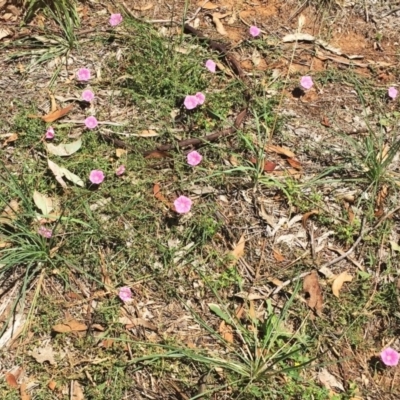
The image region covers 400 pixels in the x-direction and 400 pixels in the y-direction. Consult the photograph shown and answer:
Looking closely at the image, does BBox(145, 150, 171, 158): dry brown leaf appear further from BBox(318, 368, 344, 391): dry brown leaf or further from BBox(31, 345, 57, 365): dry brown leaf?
BBox(318, 368, 344, 391): dry brown leaf

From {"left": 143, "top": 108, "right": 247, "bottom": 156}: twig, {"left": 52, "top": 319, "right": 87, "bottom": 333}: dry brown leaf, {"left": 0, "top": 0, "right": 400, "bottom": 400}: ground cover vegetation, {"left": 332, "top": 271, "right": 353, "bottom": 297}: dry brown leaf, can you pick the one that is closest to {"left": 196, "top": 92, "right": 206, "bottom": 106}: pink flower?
{"left": 0, "top": 0, "right": 400, "bottom": 400}: ground cover vegetation

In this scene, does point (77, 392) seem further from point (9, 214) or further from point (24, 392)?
point (9, 214)

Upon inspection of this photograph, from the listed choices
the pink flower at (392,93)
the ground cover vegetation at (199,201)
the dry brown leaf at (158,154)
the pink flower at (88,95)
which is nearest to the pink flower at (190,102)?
the ground cover vegetation at (199,201)

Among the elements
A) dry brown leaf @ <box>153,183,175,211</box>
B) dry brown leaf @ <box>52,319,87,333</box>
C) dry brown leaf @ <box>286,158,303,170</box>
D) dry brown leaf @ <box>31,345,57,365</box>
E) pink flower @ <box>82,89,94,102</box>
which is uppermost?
pink flower @ <box>82,89,94,102</box>

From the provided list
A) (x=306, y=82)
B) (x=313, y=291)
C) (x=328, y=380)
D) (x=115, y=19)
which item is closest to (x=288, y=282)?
(x=313, y=291)

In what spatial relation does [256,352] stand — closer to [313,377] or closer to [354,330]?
[313,377]

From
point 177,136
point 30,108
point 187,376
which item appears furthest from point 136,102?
point 187,376

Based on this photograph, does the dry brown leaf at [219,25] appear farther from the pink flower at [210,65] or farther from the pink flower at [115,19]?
the pink flower at [115,19]
